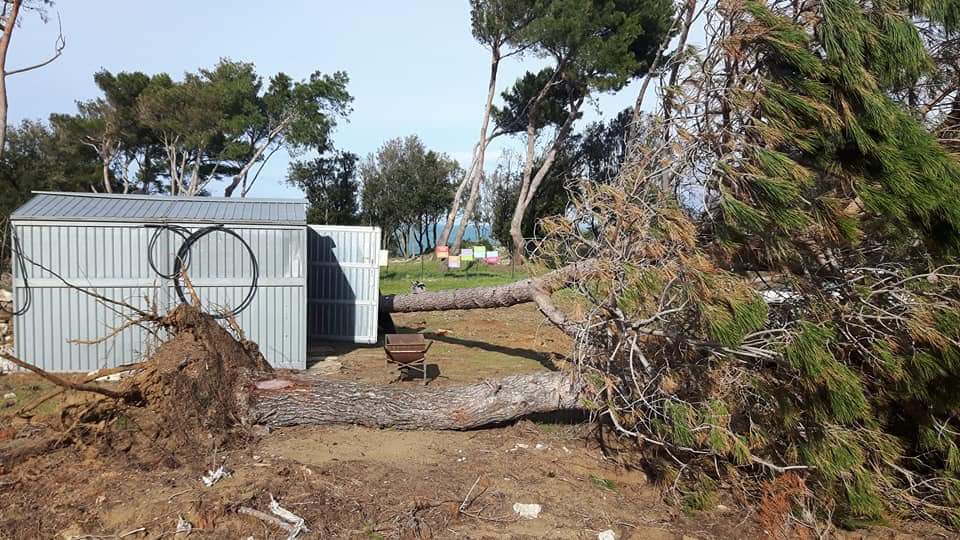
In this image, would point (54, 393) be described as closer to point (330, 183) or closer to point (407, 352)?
point (407, 352)

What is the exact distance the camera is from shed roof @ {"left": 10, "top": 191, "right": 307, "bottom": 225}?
310 inches

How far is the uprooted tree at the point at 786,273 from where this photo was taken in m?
Result: 3.89

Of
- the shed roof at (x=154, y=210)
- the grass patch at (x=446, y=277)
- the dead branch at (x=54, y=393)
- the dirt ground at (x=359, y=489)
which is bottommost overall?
the dirt ground at (x=359, y=489)

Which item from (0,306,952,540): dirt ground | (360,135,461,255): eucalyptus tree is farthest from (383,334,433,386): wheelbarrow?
(360,135,461,255): eucalyptus tree

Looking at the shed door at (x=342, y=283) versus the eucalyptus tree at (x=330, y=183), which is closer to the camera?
the shed door at (x=342, y=283)

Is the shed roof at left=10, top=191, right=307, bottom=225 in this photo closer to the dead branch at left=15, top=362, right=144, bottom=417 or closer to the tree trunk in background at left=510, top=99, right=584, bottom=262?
the dead branch at left=15, top=362, right=144, bottom=417

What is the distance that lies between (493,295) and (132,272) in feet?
Result: 15.4

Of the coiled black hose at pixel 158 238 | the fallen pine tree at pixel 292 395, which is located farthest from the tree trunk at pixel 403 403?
the coiled black hose at pixel 158 238

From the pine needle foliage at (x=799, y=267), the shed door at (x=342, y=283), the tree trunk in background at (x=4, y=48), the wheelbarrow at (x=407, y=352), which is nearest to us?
the pine needle foliage at (x=799, y=267)

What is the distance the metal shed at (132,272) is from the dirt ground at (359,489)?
2084 mm

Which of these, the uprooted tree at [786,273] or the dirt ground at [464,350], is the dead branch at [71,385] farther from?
the dirt ground at [464,350]

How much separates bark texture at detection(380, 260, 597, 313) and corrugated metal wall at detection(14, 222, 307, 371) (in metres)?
2.14

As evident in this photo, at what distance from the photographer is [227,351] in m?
5.98

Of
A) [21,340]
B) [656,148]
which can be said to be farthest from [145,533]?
[21,340]
